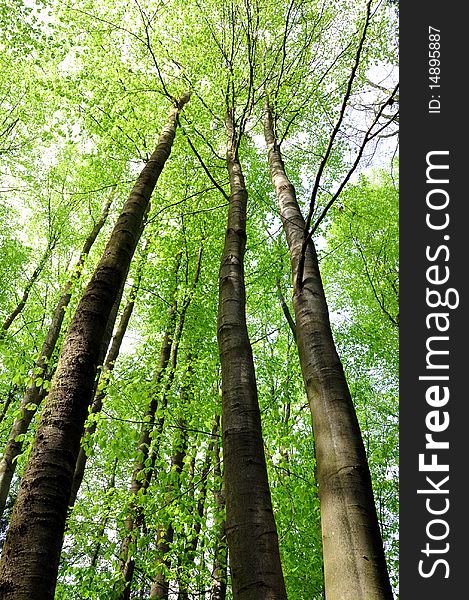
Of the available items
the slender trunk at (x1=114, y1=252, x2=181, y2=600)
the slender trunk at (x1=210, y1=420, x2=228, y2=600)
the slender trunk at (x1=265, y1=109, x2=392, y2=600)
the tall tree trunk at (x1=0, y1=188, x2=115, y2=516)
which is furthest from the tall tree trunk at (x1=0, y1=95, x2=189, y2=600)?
the tall tree trunk at (x1=0, y1=188, x2=115, y2=516)

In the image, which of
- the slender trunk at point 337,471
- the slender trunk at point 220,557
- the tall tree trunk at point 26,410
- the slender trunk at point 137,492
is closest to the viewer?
the slender trunk at point 337,471

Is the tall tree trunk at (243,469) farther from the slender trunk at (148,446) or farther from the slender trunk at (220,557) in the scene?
the slender trunk at (220,557)

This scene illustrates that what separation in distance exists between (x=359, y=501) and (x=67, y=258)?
16401mm

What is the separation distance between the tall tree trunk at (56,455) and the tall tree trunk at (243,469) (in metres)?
0.89

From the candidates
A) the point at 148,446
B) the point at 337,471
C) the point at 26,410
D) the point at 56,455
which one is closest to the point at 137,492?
the point at 148,446

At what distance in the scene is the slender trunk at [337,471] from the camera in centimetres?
204

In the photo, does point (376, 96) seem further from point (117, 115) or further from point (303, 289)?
point (303, 289)

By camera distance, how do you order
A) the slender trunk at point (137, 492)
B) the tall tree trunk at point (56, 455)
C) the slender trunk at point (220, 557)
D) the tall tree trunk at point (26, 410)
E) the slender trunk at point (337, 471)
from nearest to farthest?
the slender trunk at point (337, 471), the tall tree trunk at point (56, 455), the slender trunk at point (137, 492), the slender trunk at point (220, 557), the tall tree trunk at point (26, 410)

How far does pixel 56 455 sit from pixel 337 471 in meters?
1.56

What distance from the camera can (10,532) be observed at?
229cm

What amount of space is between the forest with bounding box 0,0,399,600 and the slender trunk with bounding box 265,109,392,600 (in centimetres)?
1

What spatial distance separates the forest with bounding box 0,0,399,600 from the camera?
259 centimetres

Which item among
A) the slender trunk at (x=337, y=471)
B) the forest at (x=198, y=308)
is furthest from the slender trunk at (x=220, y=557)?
the slender trunk at (x=337, y=471)

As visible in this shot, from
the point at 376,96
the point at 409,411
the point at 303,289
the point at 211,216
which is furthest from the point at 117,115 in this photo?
the point at 409,411
